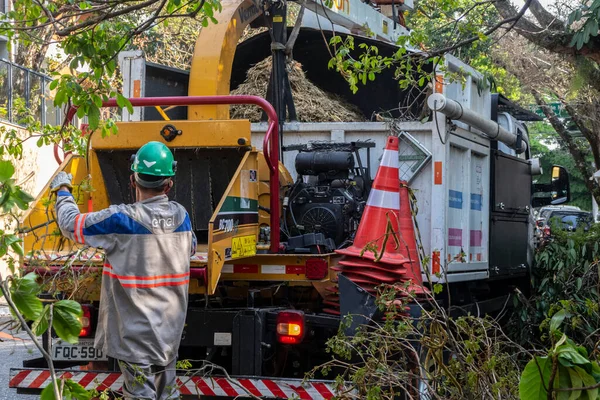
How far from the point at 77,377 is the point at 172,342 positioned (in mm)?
1375

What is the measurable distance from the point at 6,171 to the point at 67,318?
0.39 metres

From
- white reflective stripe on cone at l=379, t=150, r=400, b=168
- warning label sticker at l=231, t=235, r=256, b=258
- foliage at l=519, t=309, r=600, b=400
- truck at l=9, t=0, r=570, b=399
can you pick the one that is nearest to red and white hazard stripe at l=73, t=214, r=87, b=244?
truck at l=9, t=0, r=570, b=399

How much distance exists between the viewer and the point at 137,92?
24.7 ft

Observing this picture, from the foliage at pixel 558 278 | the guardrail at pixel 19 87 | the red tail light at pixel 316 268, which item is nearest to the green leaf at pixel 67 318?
the red tail light at pixel 316 268

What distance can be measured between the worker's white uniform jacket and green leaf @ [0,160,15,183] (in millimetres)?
2419

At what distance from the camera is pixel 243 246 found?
592cm

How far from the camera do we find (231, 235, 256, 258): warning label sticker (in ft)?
18.9

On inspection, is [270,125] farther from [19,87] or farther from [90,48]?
[19,87]

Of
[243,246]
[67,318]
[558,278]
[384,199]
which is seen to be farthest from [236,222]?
[558,278]

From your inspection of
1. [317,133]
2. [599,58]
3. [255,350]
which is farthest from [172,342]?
[599,58]

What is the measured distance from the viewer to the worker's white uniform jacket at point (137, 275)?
467cm

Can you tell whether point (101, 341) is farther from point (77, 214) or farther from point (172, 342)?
point (77, 214)

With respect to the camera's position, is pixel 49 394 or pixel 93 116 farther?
pixel 93 116

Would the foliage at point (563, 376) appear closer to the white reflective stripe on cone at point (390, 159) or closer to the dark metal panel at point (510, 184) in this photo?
the white reflective stripe on cone at point (390, 159)
